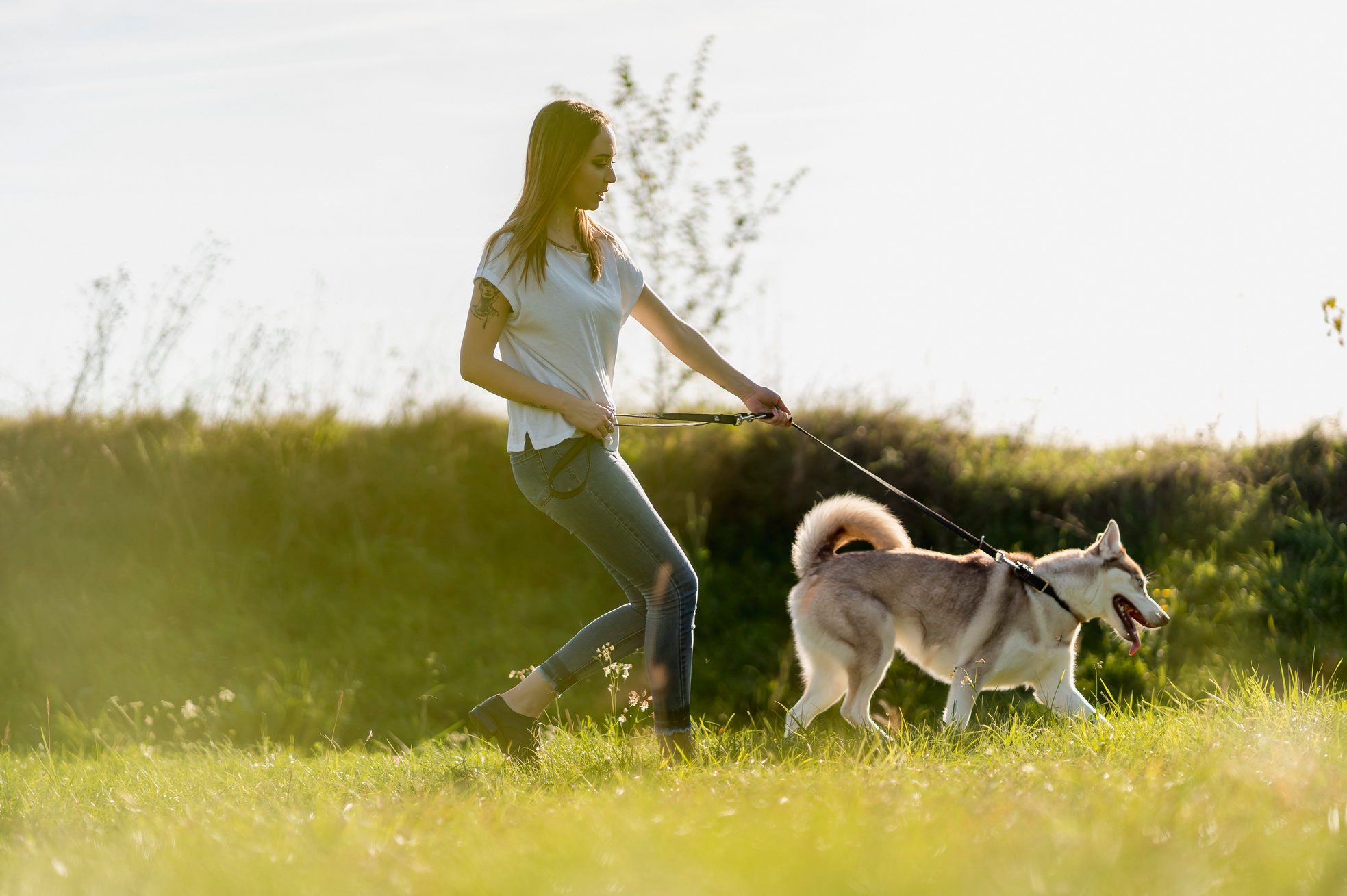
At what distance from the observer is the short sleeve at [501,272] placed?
3.99 metres

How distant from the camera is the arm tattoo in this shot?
13.1ft

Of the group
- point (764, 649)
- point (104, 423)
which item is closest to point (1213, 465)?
point (764, 649)

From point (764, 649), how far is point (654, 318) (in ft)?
13.5

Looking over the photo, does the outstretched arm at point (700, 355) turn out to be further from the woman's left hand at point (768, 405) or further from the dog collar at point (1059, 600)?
the dog collar at point (1059, 600)

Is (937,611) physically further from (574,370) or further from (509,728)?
(574,370)

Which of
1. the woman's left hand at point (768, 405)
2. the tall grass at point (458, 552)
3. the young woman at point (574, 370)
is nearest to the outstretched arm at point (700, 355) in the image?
the woman's left hand at point (768, 405)

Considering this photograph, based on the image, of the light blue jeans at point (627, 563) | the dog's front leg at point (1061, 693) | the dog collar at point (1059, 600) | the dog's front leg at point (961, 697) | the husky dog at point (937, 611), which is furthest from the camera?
the dog collar at point (1059, 600)

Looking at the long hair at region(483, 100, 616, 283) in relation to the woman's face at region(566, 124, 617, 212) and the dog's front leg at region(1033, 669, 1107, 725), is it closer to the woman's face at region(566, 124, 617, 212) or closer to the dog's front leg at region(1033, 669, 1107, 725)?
the woman's face at region(566, 124, 617, 212)

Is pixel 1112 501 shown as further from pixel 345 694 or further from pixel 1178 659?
pixel 345 694

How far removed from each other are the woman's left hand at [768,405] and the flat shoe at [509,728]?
1458mm

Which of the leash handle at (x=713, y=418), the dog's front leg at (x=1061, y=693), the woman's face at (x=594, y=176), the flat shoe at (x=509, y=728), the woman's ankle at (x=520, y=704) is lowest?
the dog's front leg at (x=1061, y=693)

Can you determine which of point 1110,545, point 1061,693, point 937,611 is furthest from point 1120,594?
point 937,611

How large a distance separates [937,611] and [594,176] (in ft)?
9.51

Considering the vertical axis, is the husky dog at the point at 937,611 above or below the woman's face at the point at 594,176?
below
